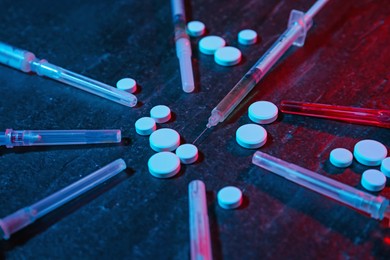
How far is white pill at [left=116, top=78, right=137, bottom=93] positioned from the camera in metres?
0.98

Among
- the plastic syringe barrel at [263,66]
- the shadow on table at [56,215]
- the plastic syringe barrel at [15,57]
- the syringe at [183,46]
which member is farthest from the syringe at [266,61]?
the plastic syringe barrel at [15,57]

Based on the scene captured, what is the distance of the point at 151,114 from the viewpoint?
91 cm

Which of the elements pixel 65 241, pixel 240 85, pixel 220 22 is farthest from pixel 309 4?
pixel 65 241

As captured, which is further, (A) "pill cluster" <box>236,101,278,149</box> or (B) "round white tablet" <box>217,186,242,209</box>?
(A) "pill cluster" <box>236,101,278,149</box>

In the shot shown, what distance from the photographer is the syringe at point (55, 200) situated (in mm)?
704

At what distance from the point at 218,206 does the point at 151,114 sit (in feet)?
0.87

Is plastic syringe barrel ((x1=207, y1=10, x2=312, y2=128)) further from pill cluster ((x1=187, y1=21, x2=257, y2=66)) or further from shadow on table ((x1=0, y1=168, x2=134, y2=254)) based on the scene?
shadow on table ((x1=0, y1=168, x2=134, y2=254))

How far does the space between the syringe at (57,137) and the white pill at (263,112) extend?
0.89ft

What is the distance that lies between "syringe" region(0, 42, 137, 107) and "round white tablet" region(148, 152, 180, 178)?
19 cm

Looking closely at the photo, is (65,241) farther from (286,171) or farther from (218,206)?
(286,171)

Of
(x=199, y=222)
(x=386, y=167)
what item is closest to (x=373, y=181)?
(x=386, y=167)

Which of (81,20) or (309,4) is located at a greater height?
(81,20)

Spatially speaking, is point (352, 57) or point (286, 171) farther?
point (352, 57)

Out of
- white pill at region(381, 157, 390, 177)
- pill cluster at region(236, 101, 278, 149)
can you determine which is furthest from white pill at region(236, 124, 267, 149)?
white pill at region(381, 157, 390, 177)
